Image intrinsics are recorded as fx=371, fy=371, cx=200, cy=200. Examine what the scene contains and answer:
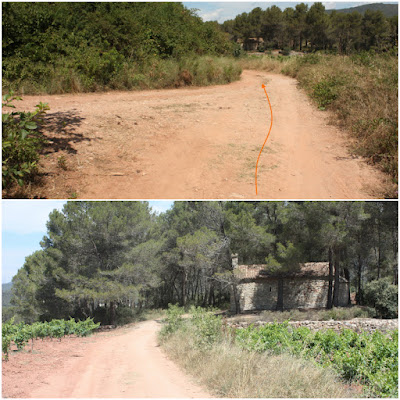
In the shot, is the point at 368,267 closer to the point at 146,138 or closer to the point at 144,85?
the point at 144,85

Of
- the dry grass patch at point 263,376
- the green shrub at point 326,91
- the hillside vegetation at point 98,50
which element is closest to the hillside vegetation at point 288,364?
the dry grass patch at point 263,376

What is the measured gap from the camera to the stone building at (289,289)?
66.1 ft

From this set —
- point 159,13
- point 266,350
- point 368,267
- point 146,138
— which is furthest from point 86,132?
point 368,267

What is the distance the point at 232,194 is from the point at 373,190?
2662 millimetres

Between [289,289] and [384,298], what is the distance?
5323 mm

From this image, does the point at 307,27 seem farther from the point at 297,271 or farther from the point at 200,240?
the point at 200,240

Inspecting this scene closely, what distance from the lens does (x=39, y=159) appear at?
6957 mm

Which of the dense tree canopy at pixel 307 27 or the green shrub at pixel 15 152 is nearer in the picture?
the green shrub at pixel 15 152

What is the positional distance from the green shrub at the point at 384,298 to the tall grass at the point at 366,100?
9.01 m

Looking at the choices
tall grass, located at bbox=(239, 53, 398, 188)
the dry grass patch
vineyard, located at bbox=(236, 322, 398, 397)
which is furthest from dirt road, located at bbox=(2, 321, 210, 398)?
tall grass, located at bbox=(239, 53, 398, 188)

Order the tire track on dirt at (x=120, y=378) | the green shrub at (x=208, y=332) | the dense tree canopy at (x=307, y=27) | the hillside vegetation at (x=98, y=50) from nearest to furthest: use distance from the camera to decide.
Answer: the tire track on dirt at (x=120, y=378) → the green shrub at (x=208, y=332) → the hillside vegetation at (x=98, y=50) → the dense tree canopy at (x=307, y=27)

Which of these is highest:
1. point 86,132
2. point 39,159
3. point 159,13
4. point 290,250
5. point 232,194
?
point 159,13

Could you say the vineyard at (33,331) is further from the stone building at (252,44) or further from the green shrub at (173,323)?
the stone building at (252,44)

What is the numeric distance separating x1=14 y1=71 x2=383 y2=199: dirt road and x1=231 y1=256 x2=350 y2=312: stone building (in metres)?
10.9
